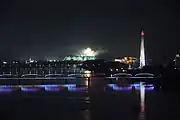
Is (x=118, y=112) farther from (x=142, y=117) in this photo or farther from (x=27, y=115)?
(x=27, y=115)

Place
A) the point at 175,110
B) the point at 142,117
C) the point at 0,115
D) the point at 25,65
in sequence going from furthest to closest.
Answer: the point at 25,65 < the point at 175,110 < the point at 0,115 < the point at 142,117

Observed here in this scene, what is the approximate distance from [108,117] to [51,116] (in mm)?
1693

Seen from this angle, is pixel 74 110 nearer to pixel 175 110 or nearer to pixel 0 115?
pixel 0 115

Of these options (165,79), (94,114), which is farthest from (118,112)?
(165,79)

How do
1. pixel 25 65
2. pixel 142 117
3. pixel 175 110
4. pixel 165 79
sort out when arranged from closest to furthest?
pixel 142 117 → pixel 175 110 → pixel 165 79 → pixel 25 65

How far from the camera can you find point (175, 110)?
10.5 meters

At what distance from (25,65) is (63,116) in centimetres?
8369

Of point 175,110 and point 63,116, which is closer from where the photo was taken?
point 63,116

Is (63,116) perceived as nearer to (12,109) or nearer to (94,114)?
(94,114)

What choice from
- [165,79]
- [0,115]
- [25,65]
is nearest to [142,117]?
[0,115]

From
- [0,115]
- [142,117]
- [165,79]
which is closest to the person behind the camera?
[142,117]

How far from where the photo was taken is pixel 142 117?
902cm

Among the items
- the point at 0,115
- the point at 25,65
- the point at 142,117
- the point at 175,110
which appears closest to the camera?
the point at 142,117

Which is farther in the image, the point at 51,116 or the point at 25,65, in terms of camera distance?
the point at 25,65
